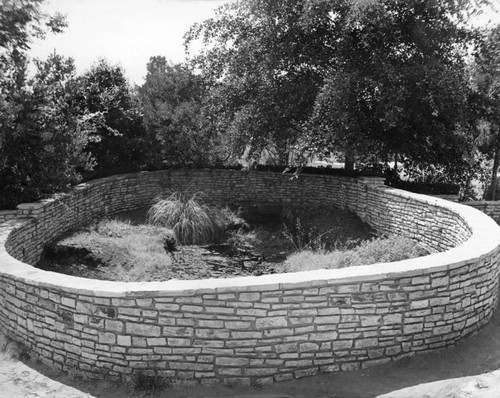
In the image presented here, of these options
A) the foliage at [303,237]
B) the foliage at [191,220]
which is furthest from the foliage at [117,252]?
the foliage at [303,237]

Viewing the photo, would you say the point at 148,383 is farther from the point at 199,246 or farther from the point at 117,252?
the point at 199,246

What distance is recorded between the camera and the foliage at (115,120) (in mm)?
14406

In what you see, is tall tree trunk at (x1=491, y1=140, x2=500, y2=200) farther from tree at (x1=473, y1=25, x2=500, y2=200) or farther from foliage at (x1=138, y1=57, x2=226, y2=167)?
foliage at (x1=138, y1=57, x2=226, y2=167)

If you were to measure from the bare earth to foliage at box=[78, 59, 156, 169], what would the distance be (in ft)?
31.0

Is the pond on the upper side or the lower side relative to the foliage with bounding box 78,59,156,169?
lower

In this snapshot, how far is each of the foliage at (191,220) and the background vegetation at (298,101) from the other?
1.93 meters

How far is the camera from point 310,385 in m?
5.35

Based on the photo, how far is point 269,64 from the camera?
1226 centimetres

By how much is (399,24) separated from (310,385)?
9.55 meters

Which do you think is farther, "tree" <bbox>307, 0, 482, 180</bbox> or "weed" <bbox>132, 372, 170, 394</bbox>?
"tree" <bbox>307, 0, 482, 180</bbox>

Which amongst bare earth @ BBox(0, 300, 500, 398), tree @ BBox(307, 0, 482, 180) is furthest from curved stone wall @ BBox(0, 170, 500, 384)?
tree @ BBox(307, 0, 482, 180)

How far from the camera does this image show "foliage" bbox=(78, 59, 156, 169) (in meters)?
14.4

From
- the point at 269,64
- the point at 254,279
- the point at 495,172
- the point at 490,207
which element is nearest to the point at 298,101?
the point at 269,64

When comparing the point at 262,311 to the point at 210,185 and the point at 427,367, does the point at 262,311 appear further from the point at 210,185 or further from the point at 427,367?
the point at 210,185
